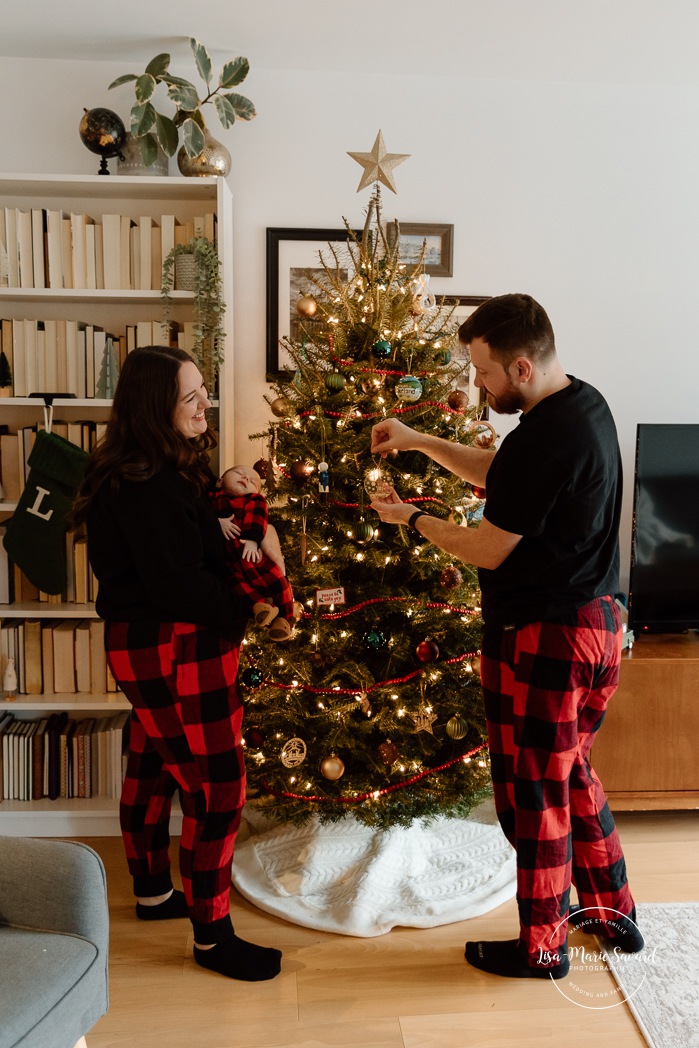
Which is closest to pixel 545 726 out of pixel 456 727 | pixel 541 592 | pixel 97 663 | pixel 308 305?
pixel 541 592

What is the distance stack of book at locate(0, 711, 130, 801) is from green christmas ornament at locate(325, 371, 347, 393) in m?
1.39

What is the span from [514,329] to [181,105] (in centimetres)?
144

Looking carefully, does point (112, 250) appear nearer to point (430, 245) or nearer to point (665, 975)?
point (430, 245)

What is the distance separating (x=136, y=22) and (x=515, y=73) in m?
1.29

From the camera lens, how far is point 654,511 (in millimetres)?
2650

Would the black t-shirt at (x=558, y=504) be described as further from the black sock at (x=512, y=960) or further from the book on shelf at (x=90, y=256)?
the book on shelf at (x=90, y=256)

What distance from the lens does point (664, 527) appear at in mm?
2662

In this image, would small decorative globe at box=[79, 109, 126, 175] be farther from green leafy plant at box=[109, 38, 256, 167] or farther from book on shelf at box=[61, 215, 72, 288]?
book on shelf at box=[61, 215, 72, 288]

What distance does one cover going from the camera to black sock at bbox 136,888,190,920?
2090mm

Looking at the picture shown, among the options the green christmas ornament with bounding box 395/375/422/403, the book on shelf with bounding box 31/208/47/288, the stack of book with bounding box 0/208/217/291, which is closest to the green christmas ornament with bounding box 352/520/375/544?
the green christmas ornament with bounding box 395/375/422/403

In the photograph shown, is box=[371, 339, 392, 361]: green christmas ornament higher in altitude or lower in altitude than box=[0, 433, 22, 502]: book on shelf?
higher

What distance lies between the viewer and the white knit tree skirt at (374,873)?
2.06 metres

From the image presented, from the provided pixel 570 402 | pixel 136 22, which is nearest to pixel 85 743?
pixel 570 402

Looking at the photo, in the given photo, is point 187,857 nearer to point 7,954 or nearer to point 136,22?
point 7,954
